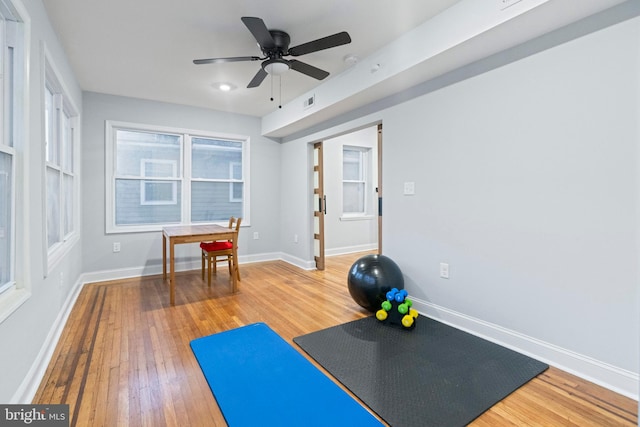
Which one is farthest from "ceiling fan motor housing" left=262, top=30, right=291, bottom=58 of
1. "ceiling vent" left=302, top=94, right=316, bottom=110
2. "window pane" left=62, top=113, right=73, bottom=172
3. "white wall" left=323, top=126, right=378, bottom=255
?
"white wall" left=323, top=126, right=378, bottom=255

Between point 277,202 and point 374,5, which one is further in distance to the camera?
point 277,202

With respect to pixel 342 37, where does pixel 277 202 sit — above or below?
below

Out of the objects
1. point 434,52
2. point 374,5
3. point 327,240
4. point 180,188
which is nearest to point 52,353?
point 180,188

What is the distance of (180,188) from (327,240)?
9.02 feet

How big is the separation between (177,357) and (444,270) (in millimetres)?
2262

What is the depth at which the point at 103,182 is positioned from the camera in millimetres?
4168

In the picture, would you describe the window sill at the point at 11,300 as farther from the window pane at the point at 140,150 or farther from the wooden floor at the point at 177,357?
the window pane at the point at 140,150

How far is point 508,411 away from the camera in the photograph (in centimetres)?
160

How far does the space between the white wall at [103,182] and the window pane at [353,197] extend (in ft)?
5.18

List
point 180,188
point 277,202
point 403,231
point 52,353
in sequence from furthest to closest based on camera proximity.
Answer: point 277,202
point 180,188
point 403,231
point 52,353

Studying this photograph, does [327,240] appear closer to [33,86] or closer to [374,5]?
[374,5]

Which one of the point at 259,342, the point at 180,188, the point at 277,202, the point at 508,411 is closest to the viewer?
the point at 508,411

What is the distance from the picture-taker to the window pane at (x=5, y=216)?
1586mm

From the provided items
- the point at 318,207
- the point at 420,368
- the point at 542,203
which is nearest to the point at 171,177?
the point at 318,207
